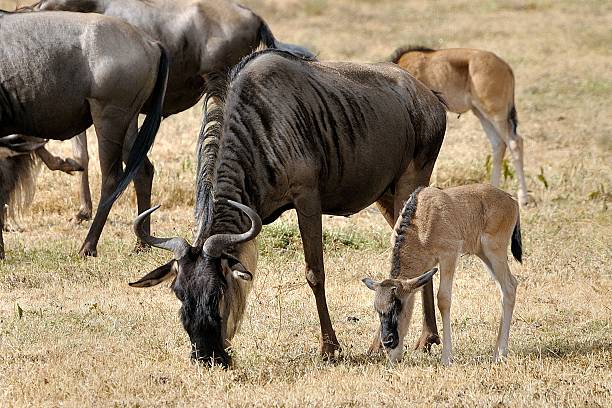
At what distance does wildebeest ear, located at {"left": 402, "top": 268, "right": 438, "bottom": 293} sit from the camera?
22.2 ft

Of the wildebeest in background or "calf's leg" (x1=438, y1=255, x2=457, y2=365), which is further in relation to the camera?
the wildebeest in background

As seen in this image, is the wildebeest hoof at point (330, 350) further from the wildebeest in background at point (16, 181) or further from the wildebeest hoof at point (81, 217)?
the wildebeest hoof at point (81, 217)

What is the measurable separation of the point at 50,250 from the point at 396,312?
4555 millimetres

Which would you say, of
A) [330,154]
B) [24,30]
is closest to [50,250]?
[24,30]

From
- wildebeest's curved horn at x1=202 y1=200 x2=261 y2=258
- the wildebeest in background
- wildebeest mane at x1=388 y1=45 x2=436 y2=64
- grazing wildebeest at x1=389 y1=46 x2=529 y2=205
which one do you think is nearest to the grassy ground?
the wildebeest in background

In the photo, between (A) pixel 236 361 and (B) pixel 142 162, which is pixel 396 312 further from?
(B) pixel 142 162

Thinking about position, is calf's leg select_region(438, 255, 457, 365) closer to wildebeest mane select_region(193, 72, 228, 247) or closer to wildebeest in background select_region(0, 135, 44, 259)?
wildebeest mane select_region(193, 72, 228, 247)

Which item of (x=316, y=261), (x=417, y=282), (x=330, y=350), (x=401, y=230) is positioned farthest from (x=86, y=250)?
(x=417, y=282)

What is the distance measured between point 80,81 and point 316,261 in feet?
11.2

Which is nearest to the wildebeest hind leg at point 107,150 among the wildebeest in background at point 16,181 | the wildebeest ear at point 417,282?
the wildebeest in background at point 16,181

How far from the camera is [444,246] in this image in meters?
7.27

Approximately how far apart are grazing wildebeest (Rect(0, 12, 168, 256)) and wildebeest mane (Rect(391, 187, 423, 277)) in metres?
3.06

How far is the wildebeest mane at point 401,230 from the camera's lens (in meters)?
7.12

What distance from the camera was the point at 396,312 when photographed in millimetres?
6762
